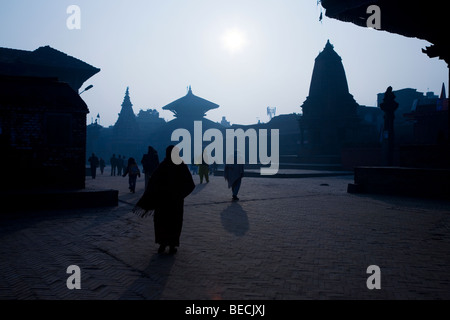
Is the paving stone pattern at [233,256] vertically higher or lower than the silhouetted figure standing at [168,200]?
lower

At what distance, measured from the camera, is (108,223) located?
23.6 feet

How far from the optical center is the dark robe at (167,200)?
16.7 ft

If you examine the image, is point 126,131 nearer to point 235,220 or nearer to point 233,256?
point 235,220

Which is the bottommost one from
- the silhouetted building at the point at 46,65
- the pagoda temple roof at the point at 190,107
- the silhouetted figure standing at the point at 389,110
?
the silhouetted figure standing at the point at 389,110

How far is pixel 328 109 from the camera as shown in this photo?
123 feet

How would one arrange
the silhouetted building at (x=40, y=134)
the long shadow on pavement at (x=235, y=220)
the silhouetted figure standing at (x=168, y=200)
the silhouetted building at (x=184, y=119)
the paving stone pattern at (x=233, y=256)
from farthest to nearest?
the silhouetted building at (x=184, y=119) < the silhouetted building at (x=40, y=134) < the long shadow on pavement at (x=235, y=220) < the silhouetted figure standing at (x=168, y=200) < the paving stone pattern at (x=233, y=256)

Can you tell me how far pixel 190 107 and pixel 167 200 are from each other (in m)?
57.1

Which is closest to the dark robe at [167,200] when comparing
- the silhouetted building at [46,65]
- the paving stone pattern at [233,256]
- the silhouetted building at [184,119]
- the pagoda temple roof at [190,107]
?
the paving stone pattern at [233,256]

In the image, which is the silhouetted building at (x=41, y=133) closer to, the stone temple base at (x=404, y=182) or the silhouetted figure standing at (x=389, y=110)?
the stone temple base at (x=404, y=182)

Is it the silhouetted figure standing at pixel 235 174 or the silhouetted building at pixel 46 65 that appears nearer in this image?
the silhouetted figure standing at pixel 235 174

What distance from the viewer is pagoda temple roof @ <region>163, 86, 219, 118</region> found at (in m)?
61.2

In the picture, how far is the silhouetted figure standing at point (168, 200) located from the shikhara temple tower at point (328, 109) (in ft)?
110

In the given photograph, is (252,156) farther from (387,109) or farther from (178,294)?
(178,294)

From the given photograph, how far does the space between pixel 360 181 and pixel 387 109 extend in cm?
728
